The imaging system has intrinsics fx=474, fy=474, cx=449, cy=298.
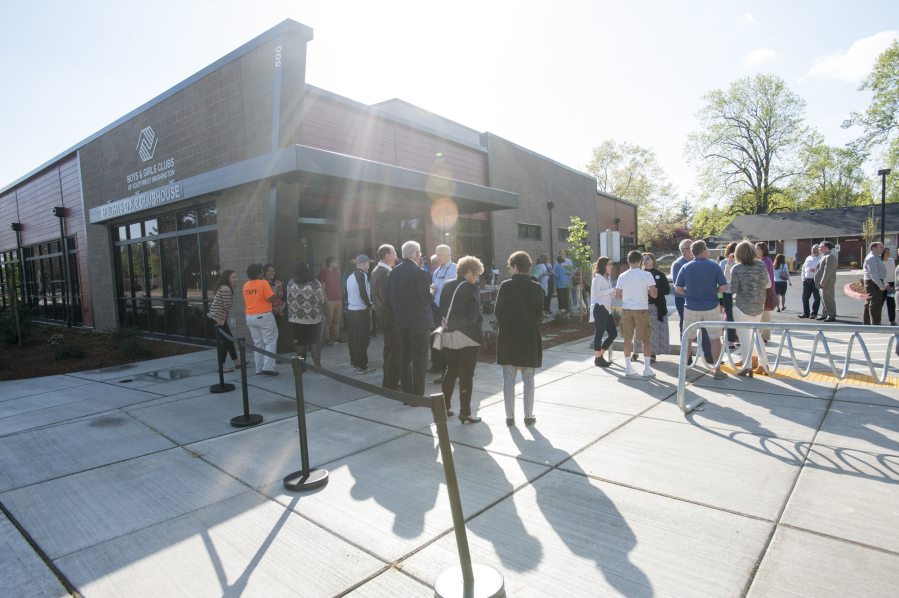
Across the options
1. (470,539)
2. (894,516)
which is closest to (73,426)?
(470,539)

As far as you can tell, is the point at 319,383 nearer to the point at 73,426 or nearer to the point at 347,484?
the point at 73,426

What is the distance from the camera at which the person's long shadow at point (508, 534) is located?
2.65 m

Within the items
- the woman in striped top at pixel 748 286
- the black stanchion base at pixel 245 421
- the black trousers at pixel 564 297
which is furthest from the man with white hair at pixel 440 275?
the black trousers at pixel 564 297

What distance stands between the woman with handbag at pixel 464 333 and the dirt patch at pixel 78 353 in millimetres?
7730

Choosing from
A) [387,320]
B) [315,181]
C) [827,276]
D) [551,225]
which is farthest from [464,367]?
[551,225]

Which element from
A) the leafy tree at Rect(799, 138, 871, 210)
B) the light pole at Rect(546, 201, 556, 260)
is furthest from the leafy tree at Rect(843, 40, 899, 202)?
the light pole at Rect(546, 201, 556, 260)

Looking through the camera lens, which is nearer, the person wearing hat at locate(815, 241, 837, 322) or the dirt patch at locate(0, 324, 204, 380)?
the dirt patch at locate(0, 324, 204, 380)

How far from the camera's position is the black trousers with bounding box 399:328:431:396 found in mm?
5816

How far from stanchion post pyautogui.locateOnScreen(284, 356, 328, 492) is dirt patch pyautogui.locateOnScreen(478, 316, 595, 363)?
492 centimetres

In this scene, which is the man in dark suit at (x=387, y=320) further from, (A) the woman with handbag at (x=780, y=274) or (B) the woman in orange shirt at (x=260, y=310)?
(A) the woman with handbag at (x=780, y=274)

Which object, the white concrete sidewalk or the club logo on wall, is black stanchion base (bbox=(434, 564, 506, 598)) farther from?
the club logo on wall

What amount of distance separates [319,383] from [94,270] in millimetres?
11855

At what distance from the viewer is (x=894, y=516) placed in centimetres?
290

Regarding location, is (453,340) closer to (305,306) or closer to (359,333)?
(359,333)
